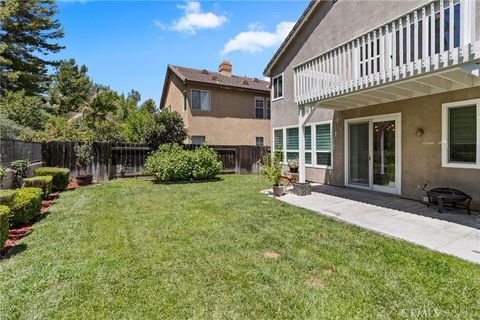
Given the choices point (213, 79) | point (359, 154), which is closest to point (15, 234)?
point (359, 154)

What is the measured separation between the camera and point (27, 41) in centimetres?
2131

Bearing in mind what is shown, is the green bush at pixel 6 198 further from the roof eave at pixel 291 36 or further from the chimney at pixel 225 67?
the chimney at pixel 225 67

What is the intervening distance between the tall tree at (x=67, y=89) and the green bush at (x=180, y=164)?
22.3 metres

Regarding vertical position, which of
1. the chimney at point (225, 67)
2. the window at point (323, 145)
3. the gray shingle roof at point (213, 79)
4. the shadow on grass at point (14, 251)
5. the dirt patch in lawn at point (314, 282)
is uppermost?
the chimney at point (225, 67)

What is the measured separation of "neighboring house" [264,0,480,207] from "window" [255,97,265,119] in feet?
25.9

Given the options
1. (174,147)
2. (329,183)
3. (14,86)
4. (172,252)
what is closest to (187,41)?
(174,147)

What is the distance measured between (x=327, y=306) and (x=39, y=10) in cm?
2893

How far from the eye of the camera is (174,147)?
1253 centimetres

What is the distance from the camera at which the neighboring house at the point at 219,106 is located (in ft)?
54.5

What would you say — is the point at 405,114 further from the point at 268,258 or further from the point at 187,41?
the point at 187,41

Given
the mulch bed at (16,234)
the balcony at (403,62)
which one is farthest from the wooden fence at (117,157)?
the balcony at (403,62)

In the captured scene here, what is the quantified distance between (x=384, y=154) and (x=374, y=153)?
362mm

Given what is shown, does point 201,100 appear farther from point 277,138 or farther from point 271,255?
point 271,255

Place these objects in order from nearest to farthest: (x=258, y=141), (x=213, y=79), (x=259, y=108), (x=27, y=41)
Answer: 1. (x=213, y=79)
2. (x=259, y=108)
3. (x=258, y=141)
4. (x=27, y=41)
